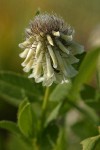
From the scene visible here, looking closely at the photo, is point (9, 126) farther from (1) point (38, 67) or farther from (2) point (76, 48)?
(2) point (76, 48)

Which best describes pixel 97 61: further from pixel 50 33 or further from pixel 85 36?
pixel 85 36

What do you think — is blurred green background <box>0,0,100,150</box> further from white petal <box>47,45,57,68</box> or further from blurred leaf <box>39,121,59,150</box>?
white petal <box>47,45,57,68</box>

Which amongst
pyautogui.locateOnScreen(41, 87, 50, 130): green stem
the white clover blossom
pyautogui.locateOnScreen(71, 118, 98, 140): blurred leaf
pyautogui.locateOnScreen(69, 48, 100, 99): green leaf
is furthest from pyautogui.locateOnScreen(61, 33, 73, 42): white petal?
pyautogui.locateOnScreen(71, 118, 98, 140): blurred leaf

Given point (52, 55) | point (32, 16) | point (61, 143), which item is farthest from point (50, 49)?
point (32, 16)

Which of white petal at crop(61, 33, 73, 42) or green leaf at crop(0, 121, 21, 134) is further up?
white petal at crop(61, 33, 73, 42)

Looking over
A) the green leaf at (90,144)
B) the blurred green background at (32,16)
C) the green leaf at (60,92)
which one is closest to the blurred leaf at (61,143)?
the green leaf at (60,92)

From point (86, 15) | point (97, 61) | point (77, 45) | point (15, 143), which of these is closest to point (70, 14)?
point (86, 15)
